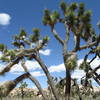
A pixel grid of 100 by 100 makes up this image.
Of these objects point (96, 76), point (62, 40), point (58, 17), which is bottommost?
point (96, 76)

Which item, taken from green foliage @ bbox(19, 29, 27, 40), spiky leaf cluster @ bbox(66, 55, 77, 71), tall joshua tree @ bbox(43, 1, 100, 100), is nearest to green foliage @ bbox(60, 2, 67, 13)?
tall joshua tree @ bbox(43, 1, 100, 100)

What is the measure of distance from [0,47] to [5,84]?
4.93ft

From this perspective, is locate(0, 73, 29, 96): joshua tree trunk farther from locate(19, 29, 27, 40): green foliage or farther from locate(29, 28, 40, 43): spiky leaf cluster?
locate(19, 29, 27, 40): green foliage

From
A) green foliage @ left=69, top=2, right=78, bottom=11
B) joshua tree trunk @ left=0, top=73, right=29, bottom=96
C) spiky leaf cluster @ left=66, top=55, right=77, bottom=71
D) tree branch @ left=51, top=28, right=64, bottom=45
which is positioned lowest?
spiky leaf cluster @ left=66, top=55, right=77, bottom=71

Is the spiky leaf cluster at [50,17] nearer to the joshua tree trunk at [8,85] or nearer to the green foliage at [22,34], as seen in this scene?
the green foliage at [22,34]

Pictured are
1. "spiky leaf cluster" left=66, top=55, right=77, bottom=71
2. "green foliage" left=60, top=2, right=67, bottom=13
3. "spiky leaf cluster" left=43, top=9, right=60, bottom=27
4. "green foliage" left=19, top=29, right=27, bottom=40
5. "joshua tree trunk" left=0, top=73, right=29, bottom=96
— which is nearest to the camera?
"spiky leaf cluster" left=66, top=55, right=77, bottom=71

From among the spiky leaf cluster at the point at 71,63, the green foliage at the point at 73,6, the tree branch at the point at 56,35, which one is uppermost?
the green foliage at the point at 73,6

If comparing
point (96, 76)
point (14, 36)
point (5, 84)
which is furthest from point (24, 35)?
point (96, 76)

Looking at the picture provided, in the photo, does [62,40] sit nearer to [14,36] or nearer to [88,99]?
[14,36]

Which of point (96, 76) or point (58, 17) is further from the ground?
point (58, 17)

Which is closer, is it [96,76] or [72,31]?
[72,31]

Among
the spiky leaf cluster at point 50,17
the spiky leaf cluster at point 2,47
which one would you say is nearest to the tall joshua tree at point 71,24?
the spiky leaf cluster at point 50,17

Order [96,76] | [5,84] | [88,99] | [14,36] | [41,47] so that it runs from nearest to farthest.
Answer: [5,84] → [41,47] → [14,36] → [96,76] → [88,99]

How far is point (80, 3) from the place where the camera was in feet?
40.0
